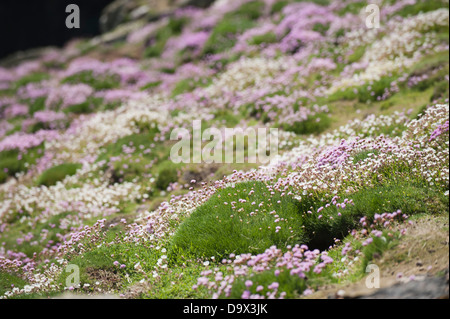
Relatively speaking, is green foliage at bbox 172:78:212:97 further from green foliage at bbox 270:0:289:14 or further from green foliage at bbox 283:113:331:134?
green foliage at bbox 270:0:289:14

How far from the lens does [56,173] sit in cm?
1314

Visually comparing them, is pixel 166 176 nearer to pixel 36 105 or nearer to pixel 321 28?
pixel 321 28

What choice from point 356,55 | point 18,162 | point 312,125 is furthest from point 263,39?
point 18,162

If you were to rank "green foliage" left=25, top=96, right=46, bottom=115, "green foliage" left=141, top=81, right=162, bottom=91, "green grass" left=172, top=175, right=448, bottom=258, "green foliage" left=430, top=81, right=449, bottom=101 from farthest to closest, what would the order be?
1. "green foliage" left=25, top=96, right=46, bottom=115
2. "green foliage" left=141, top=81, right=162, bottom=91
3. "green foliage" left=430, top=81, right=449, bottom=101
4. "green grass" left=172, top=175, right=448, bottom=258

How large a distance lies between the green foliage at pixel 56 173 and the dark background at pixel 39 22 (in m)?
35.8

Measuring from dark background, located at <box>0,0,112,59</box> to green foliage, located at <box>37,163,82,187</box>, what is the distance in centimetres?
3577

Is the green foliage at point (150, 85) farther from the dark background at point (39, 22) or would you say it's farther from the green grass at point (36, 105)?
the dark background at point (39, 22)

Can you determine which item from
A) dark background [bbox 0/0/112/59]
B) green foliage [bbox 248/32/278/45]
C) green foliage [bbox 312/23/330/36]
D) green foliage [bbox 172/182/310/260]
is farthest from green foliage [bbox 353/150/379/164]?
dark background [bbox 0/0/112/59]

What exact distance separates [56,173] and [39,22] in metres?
39.3

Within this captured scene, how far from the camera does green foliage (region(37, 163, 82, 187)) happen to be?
13055 mm

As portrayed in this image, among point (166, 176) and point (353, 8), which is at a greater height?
point (353, 8)
